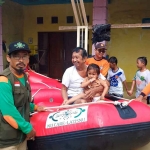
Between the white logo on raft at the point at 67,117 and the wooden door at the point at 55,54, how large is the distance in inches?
265

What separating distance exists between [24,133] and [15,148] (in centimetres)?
15

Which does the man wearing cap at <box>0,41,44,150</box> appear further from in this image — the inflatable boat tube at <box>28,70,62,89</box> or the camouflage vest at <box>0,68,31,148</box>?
the inflatable boat tube at <box>28,70,62,89</box>

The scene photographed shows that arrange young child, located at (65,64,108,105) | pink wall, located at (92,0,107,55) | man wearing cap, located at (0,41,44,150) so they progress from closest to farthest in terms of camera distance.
Answer: 1. man wearing cap, located at (0,41,44,150)
2. young child, located at (65,64,108,105)
3. pink wall, located at (92,0,107,55)

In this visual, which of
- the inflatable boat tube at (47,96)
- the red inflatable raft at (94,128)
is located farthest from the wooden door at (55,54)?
the red inflatable raft at (94,128)

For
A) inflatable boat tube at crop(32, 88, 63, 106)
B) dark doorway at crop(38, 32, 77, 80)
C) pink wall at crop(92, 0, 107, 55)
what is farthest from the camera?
dark doorway at crop(38, 32, 77, 80)

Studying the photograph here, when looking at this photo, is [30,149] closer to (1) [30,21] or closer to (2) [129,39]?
(2) [129,39]

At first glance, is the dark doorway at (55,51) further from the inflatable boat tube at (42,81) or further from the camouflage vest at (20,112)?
the camouflage vest at (20,112)

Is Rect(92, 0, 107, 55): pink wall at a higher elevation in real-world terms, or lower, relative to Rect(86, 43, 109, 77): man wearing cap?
higher

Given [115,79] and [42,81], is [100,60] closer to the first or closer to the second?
[115,79]

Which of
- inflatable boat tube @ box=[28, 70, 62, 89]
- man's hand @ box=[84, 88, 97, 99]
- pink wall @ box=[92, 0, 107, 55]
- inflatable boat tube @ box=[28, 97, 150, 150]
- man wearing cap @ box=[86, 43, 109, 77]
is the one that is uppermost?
pink wall @ box=[92, 0, 107, 55]

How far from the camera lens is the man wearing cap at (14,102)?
2.44 metres

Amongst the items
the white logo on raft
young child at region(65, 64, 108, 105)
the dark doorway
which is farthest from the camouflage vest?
the dark doorway

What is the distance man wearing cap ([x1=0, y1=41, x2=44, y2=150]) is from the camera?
96.1 inches

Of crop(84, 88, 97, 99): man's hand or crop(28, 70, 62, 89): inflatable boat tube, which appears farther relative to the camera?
crop(28, 70, 62, 89): inflatable boat tube
